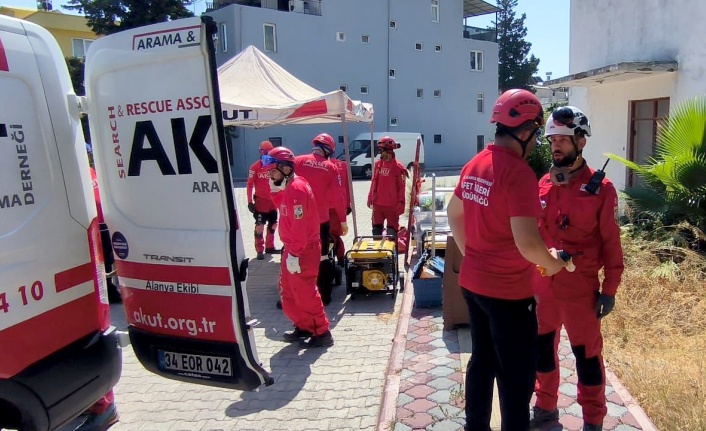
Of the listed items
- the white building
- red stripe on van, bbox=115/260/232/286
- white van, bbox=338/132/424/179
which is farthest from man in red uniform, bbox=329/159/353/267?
white van, bbox=338/132/424/179

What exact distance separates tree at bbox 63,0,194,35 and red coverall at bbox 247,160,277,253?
1828 cm

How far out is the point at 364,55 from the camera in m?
30.7

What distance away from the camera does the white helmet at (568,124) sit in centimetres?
321

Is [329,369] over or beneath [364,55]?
beneath

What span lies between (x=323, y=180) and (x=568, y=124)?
4.13 metres

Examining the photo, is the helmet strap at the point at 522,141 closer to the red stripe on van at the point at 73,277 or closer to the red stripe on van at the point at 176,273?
the red stripe on van at the point at 176,273

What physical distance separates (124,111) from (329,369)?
2.76m

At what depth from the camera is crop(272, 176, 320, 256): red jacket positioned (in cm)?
497

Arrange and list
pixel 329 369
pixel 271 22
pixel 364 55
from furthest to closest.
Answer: pixel 364 55
pixel 271 22
pixel 329 369

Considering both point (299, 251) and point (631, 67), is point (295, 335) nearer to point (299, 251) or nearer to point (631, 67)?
point (299, 251)

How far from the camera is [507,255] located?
2834 millimetres

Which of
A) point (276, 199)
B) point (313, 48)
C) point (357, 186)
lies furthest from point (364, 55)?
point (276, 199)

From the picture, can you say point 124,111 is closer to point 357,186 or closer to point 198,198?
point 198,198

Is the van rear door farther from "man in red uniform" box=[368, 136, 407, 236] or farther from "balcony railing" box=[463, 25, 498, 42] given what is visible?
"balcony railing" box=[463, 25, 498, 42]
